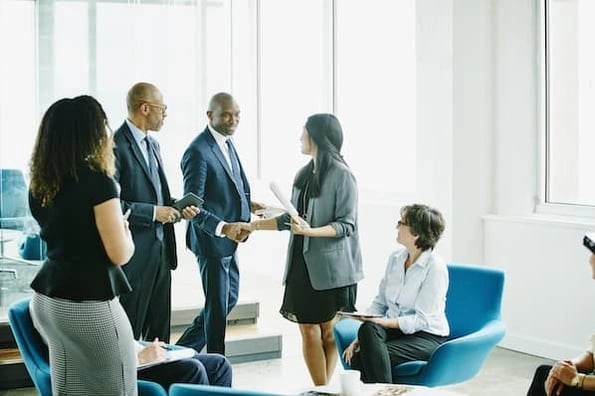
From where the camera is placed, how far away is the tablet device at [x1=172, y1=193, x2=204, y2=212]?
15.1 feet

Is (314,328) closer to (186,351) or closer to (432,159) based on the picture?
(186,351)

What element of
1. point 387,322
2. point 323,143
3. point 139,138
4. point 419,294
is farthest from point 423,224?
point 139,138

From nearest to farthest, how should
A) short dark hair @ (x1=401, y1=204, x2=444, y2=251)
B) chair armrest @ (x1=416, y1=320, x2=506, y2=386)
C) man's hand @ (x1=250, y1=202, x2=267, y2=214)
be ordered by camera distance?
chair armrest @ (x1=416, y1=320, x2=506, y2=386) → short dark hair @ (x1=401, y1=204, x2=444, y2=251) → man's hand @ (x1=250, y1=202, x2=267, y2=214)

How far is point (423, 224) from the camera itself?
4223mm

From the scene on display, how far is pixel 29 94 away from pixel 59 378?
10.4 ft

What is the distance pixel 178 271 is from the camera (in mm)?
6871

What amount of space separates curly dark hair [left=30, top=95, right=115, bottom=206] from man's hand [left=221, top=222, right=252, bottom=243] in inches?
72.9

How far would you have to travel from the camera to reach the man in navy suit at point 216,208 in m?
4.91

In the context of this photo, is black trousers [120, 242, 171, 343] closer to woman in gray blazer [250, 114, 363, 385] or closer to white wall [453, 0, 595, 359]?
woman in gray blazer [250, 114, 363, 385]

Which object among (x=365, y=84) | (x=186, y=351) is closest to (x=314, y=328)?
(x=186, y=351)

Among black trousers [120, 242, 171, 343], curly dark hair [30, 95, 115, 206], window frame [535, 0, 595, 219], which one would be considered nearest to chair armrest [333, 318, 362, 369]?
black trousers [120, 242, 171, 343]

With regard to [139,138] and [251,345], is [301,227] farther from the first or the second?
[251,345]

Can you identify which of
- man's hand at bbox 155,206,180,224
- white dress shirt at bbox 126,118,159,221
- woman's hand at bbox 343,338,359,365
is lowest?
woman's hand at bbox 343,338,359,365

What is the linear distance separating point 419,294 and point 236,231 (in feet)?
3.97
